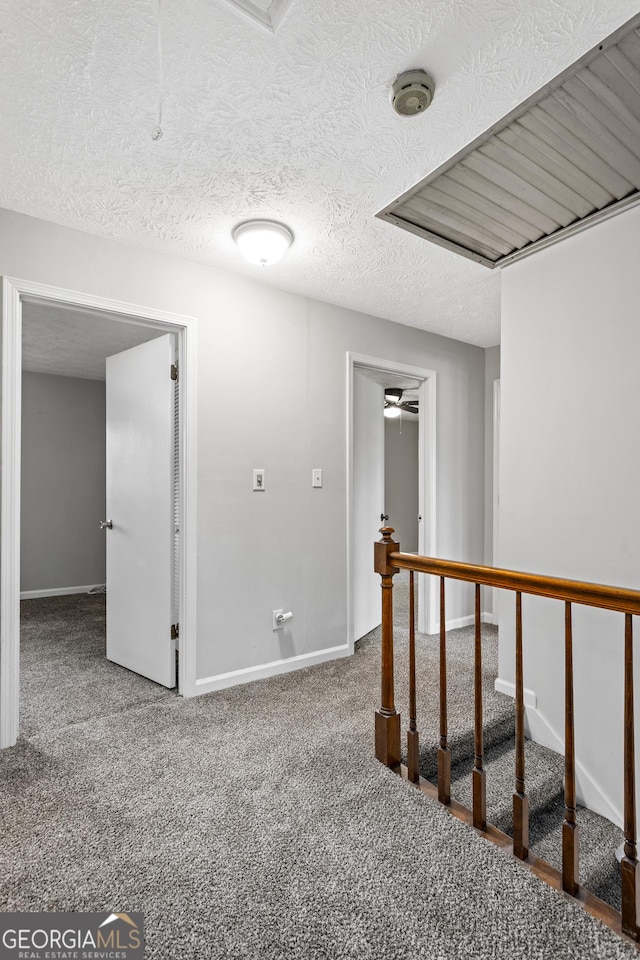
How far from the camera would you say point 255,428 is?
2.87 metres

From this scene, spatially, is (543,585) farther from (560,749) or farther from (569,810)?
(560,749)

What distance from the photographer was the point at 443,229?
2312mm

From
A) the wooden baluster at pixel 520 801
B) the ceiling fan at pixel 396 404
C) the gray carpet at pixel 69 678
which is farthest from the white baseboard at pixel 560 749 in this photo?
the ceiling fan at pixel 396 404

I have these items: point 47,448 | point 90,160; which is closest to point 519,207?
point 90,160

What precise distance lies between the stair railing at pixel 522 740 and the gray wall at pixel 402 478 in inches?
206

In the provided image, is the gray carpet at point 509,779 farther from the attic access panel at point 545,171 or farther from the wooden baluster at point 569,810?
the attic access panel at point 545,171

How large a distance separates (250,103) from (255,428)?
1.59 metres

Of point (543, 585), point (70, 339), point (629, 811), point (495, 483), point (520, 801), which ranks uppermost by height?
point (70, 339)

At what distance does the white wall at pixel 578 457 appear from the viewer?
2.08 m

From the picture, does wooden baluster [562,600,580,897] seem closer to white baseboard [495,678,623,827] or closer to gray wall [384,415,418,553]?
white baseboard [495,678,623,827]

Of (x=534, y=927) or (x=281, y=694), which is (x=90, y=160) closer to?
(x=281, y=694)

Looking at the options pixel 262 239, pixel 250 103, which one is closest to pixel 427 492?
pixel 262 239

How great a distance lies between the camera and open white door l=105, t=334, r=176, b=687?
2740 millimetres

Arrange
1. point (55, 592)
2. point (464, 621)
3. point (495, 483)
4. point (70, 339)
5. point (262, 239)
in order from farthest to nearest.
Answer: point (55, 592), point (70, 339), point (495, 483), point (464, 621), point (262, 239)
